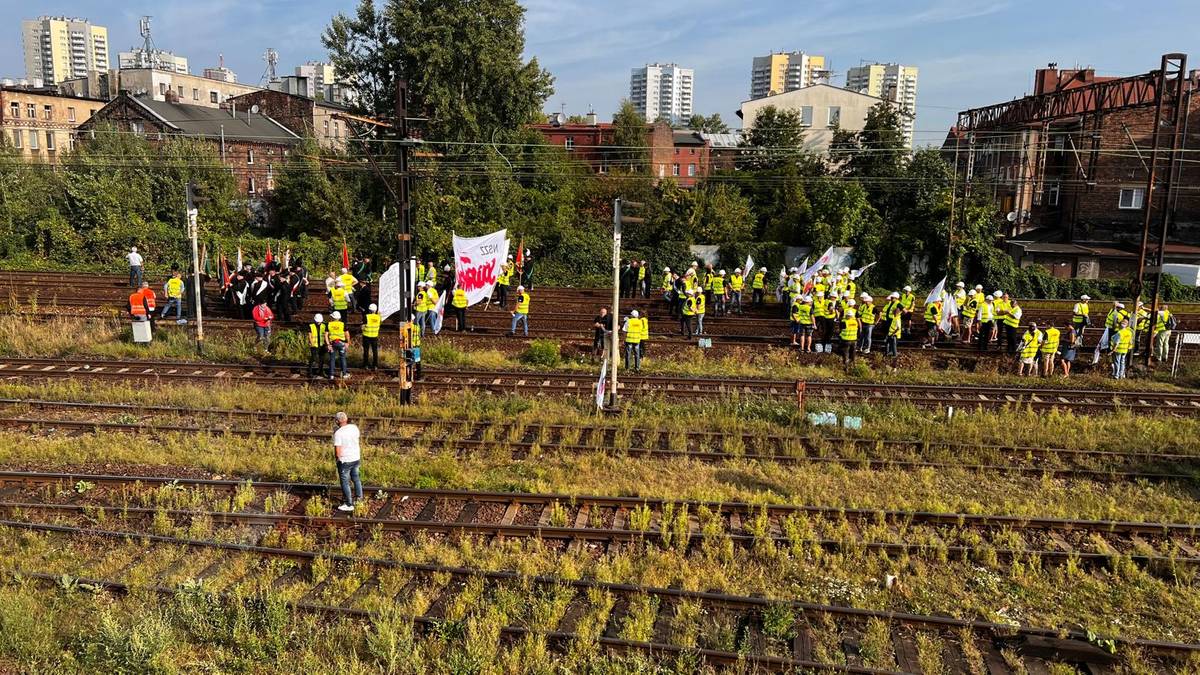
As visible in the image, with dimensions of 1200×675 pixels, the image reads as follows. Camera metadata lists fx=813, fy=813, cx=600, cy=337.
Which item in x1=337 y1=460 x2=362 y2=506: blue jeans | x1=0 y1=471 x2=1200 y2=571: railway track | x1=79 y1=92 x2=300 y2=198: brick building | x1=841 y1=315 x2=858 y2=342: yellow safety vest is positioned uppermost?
x1=79 y1=92 x2=300 y2=198: brick building

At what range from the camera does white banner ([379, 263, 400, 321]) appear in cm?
1822

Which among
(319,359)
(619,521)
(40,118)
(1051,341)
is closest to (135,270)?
(319,359)

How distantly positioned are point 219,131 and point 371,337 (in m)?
44.6

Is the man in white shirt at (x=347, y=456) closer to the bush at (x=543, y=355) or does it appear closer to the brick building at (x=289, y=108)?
the bush at (x=543, y=355)

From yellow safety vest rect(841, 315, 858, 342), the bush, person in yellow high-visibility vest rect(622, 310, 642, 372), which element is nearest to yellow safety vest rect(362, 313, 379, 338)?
the bush

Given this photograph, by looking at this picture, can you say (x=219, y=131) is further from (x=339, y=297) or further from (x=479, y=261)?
(x=479, y=261)

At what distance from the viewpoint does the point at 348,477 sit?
11.2 meters

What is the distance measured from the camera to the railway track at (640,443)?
13594mm

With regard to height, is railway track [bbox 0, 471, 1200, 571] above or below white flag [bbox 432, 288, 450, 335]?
below

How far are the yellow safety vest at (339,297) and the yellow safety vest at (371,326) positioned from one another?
217 cm

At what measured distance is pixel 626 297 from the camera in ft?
97.9

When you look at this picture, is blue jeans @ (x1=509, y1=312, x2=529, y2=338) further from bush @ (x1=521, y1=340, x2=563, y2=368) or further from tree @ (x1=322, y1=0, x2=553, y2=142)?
tree @ (x1=322, y1=0, x2=553, y2=142)

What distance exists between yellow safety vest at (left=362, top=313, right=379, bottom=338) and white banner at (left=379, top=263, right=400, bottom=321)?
18cm

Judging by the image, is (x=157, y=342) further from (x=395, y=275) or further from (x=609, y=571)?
(x=609, y=571)
